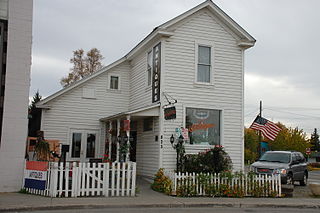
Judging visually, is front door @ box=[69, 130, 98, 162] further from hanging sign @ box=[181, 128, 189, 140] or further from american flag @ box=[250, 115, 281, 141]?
american flag @ box=[250, 115, 281, 141]

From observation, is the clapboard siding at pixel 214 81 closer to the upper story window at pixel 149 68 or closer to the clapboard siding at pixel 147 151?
the clapboard siding at pixel 147 151

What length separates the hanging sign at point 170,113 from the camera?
584 inches

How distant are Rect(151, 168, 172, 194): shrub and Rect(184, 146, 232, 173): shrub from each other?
1179 millimetres

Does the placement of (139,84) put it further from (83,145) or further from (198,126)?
(83,145)

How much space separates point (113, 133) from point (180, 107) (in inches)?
150

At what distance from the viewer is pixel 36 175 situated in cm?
1277

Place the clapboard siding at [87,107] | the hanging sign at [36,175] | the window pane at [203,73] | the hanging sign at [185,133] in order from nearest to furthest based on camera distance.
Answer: the hanging sign at [36,175] < the hanging sign at [185,133] < the window pane at [203,73] < the clapboard siding at [87,107]

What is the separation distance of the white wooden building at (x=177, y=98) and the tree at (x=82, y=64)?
18.7 m

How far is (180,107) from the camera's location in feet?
53.7

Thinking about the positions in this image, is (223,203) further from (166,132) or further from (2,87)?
Result: (2,87)

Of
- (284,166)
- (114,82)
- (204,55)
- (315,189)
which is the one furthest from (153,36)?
(315,189)

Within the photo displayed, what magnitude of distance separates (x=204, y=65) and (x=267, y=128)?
14.5 ft

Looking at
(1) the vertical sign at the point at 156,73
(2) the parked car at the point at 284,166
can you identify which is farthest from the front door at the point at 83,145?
(2) the parked car at the point at 284,166

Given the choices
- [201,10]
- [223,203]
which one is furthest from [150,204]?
[201,10]
